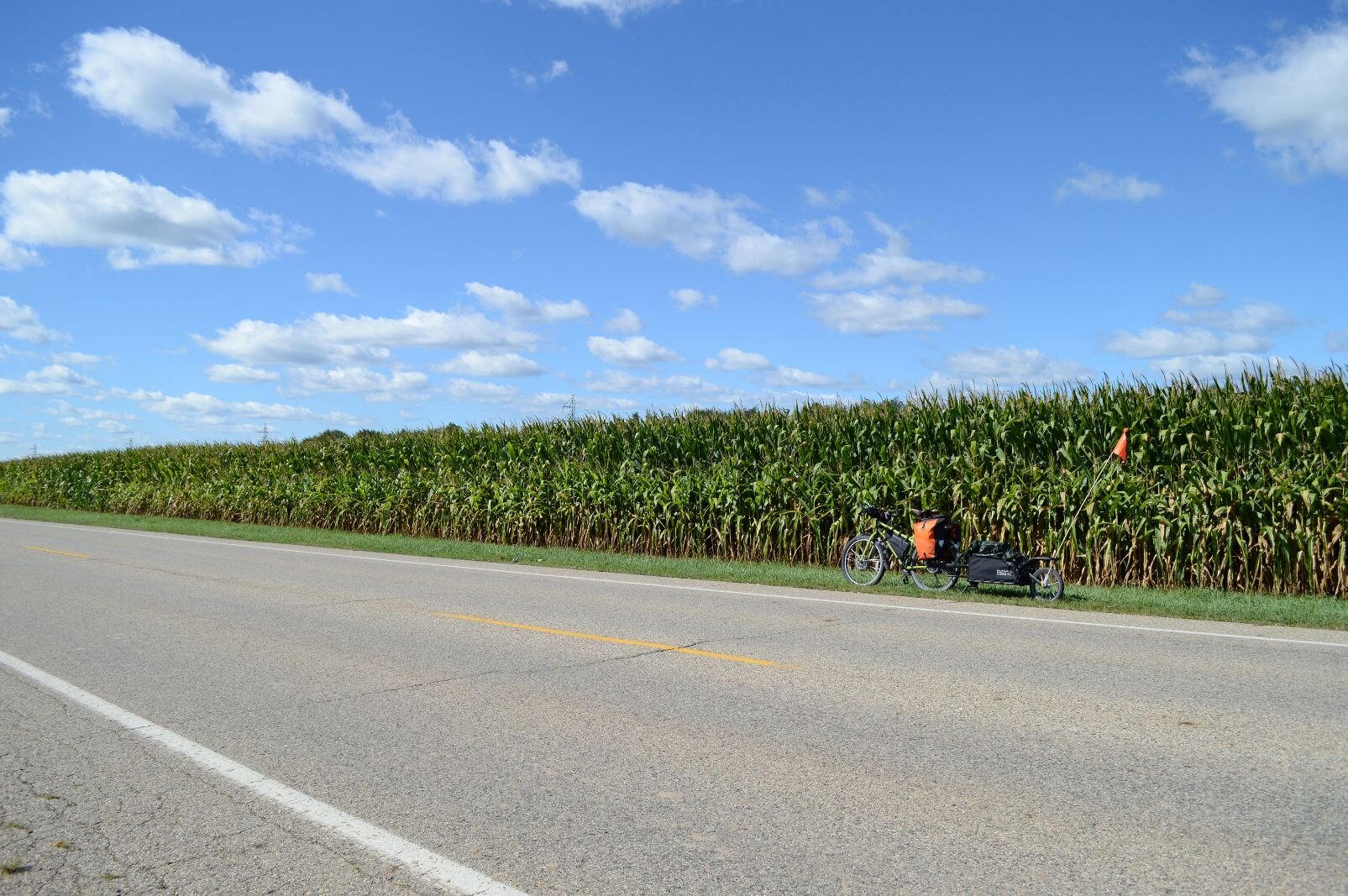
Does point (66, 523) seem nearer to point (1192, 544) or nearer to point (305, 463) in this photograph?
point (305, 463)

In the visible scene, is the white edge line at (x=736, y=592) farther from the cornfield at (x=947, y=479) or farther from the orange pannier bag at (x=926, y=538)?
the cornfield at (x=947, y=479)

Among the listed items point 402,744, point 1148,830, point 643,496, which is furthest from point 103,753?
point 643,496

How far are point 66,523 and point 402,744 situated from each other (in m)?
32.2

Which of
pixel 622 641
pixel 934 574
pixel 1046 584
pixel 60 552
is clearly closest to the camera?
pixel 622 641

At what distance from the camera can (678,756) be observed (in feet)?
17.3

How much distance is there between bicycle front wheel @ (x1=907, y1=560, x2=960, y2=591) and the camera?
13031 mm

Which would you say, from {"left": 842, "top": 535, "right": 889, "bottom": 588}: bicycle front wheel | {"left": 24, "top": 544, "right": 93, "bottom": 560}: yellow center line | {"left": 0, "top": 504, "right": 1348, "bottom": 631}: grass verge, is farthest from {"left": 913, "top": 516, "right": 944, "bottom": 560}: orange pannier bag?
{"left": 24, "top": 544, "right": 93, "bottom": 560}: yellow center line

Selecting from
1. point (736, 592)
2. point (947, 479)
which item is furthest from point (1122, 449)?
point (736, 592)

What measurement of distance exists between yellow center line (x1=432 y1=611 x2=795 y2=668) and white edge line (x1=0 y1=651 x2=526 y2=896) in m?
3.71

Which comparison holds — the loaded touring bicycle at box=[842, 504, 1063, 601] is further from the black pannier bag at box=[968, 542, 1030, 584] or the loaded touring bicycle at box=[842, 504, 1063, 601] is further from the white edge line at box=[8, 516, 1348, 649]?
the white edge line at box=[8, 516, 1348, 649]

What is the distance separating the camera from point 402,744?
5.55 metres

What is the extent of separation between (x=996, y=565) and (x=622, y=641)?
221 inches

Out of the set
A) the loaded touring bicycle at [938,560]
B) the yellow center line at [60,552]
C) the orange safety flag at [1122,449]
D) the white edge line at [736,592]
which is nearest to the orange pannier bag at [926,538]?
the loaded touring bicycle at [938,560]

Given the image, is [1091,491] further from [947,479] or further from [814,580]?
[814,580]
